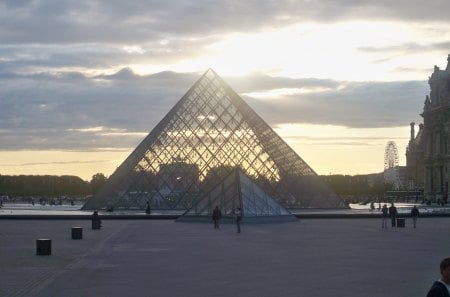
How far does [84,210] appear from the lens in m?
57.0

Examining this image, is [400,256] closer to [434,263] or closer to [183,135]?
[434,263]

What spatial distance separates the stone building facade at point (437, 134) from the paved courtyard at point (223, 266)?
68122 millimetres

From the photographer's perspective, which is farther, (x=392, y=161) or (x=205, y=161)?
(x=392, y=161)

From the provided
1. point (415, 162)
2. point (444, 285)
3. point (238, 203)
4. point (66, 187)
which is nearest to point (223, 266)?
point (444, 285)

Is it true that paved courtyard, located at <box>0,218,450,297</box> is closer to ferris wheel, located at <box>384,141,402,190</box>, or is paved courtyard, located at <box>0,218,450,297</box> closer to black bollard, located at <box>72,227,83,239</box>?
black bollard, located at <box>72,227,83,239</box>

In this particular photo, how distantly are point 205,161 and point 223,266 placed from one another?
40333 mm

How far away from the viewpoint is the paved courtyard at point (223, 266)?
12.8 meters

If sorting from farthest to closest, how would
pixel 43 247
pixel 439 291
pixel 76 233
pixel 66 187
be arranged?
pixel 66 187
pixel 76 233
pixel 43 247
pixel 439 291

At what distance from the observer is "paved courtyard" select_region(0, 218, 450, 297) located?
41.9 ft

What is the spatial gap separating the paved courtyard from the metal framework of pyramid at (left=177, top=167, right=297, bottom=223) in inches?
476

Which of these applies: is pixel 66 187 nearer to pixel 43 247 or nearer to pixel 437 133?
pixel 437 133

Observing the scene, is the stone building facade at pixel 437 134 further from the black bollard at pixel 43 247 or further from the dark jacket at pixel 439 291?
the dark jacket at pixel 439 291

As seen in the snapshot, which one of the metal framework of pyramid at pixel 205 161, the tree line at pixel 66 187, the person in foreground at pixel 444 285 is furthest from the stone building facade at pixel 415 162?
the person in foreground at pixel 444 285

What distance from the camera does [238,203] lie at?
1548 inches
